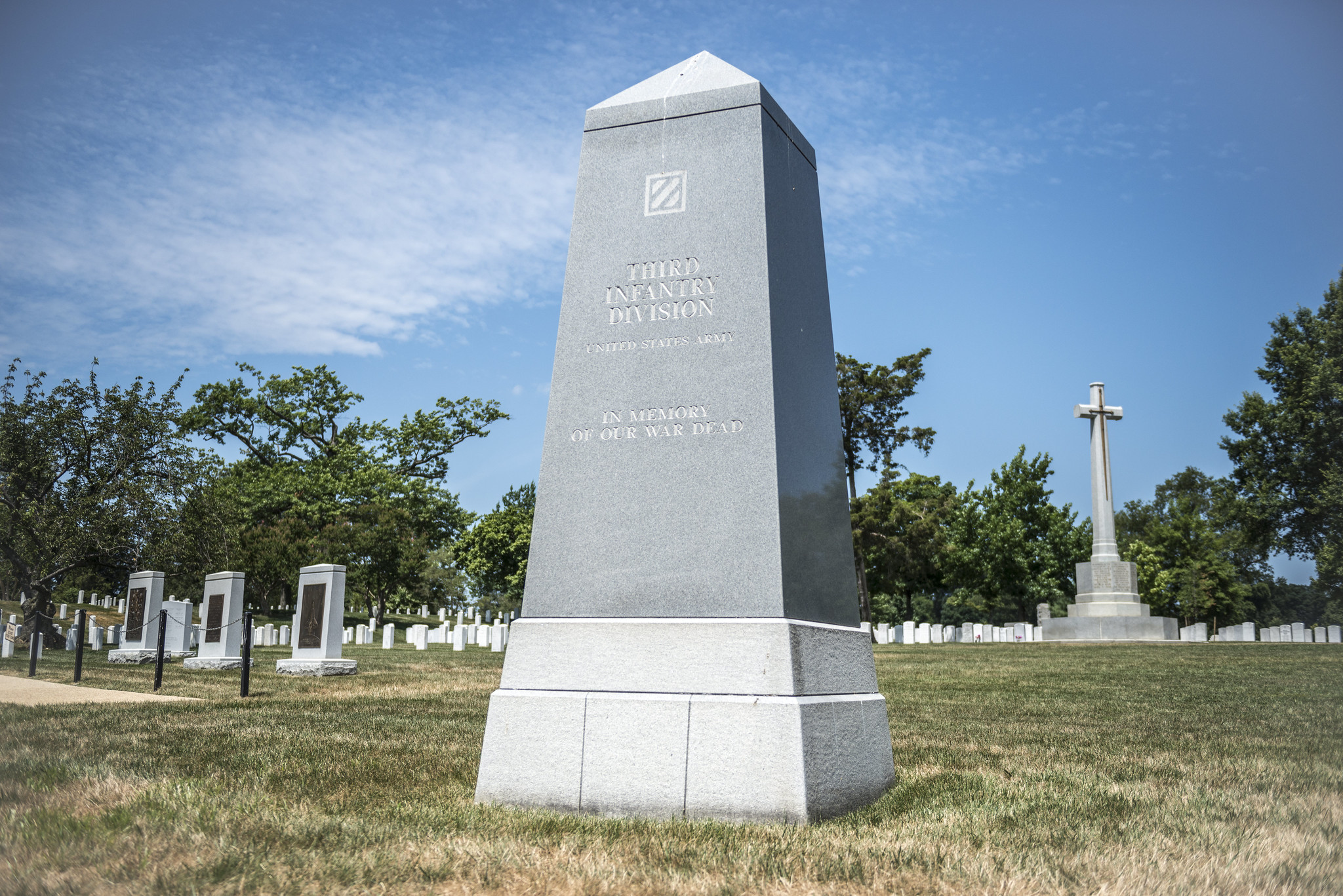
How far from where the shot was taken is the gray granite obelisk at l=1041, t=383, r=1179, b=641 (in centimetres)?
2941

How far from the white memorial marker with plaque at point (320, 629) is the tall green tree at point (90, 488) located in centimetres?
457

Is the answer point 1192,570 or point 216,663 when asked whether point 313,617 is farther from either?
point 1192,570

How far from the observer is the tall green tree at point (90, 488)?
630 inches

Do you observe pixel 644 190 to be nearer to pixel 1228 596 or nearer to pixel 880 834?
pixel 880 834

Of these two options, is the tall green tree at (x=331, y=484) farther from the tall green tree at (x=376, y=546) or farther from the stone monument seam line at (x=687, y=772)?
the stone monument seam line at (x=687, y=772)

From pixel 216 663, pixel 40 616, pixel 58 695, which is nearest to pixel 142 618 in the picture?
pixel 40 616

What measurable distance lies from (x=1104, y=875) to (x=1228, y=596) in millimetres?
61583

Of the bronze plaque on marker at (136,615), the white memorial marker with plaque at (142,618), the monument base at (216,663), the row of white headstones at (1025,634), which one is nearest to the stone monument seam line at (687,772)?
the monument base at (216,663)

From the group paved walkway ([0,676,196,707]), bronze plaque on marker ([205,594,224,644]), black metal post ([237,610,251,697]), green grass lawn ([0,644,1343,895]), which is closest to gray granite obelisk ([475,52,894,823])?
green grass lawn ([0,644,1343,895])

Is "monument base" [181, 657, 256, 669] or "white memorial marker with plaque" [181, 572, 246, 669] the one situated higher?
"white memorial marker with plaque" [181, 572, 246, 669]

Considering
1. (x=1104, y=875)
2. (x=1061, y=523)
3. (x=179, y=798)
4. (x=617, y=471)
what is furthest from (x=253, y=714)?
(x=1061, y=523)

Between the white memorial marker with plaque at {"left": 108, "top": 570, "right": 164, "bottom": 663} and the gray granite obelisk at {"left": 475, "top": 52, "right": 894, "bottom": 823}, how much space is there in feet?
62.1

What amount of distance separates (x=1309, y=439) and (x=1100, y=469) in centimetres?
3000

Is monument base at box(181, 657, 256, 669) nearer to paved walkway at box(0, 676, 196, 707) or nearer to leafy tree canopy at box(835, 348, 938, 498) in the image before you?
paved walkway at box(0, 676, 196, 707)
